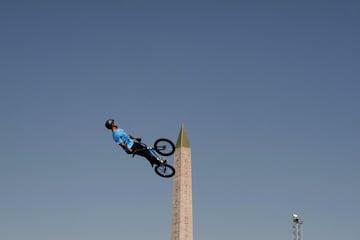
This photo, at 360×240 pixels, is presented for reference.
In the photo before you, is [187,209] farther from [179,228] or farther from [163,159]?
[163,159]

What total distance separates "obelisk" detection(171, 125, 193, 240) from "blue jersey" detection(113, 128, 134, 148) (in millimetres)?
26542

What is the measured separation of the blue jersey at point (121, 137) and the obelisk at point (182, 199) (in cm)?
2654

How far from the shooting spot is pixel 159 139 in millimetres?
20281

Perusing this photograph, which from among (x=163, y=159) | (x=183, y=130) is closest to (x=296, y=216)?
(x=183, y=130)

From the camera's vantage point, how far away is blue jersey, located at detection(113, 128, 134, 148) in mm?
18828

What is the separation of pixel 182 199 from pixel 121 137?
89.5 ft

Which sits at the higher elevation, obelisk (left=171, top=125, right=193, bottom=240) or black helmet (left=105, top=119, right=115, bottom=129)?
obelisk (left=171, top=125, right=193, bottom=240)

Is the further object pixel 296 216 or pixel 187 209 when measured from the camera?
pixel 296 216

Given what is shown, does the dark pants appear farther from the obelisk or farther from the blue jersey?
the obelisk

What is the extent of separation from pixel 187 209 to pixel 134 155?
2699cm

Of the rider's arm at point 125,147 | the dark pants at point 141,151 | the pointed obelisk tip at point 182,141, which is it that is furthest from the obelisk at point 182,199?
the rider's arm at point 125,147

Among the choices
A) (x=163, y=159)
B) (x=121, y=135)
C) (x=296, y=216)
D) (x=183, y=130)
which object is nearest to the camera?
(x=121, y=135)

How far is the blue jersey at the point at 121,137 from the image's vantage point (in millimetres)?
18828

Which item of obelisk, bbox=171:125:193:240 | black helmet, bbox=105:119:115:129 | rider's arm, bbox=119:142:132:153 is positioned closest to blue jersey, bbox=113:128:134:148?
rider's arm, bbox=119:142:132:153
